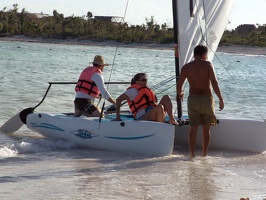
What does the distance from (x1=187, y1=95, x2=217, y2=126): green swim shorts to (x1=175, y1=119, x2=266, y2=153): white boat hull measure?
2.36 feet

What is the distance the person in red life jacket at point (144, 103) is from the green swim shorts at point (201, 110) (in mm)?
279

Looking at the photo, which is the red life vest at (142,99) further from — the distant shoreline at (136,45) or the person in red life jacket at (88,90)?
the distant shoreline at (136,45)

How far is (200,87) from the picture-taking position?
8.33m

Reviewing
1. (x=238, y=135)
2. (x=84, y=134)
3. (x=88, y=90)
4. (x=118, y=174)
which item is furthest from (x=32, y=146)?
(x=238, y=135)

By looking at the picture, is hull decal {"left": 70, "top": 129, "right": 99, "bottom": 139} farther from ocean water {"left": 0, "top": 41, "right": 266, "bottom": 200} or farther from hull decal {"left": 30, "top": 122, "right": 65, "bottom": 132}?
hull decal {"left": 30, "top": 122, "right": 65, "bottom": 132}

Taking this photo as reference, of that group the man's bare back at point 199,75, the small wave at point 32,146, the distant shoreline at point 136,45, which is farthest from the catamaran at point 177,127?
the distant shoreline at point 136,45

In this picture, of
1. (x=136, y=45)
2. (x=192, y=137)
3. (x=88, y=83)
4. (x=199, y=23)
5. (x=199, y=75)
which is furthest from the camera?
(x=136, y=45)

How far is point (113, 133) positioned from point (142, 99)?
1.80 feet

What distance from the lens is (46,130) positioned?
9.49 m

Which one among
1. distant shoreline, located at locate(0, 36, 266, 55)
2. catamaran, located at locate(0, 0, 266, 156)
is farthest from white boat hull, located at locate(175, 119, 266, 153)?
distant shoreline, located at locate(0, 36, 266, 55)

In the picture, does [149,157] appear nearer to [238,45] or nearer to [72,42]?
[238,45]

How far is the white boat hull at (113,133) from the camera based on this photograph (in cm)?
844

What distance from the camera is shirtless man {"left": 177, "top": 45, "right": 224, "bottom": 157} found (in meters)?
8.26

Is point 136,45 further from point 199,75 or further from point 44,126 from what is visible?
point 199,75
